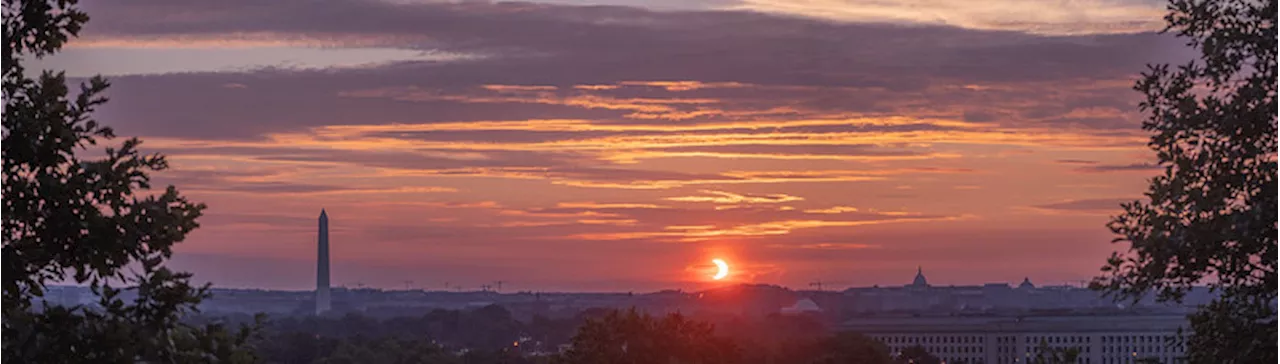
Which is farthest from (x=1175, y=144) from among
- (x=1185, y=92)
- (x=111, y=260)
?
(x=111, y=260)

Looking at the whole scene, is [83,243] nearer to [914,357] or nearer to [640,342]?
[640,342]

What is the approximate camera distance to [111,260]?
24.1 m

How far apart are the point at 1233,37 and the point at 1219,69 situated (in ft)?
1.37

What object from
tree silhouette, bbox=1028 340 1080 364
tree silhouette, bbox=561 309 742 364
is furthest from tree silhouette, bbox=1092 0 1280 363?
tree silhouette, bbox=561 309 742 364

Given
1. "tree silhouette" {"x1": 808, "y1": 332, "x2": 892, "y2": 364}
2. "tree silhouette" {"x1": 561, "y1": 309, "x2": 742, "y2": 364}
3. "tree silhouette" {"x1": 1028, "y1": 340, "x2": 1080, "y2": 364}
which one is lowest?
"tree silhouette" {"x1": 1028, "y1": 340, "x2": 1080, "y2": 364}

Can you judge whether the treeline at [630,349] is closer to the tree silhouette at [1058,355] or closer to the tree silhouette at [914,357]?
the tree silhouette at [914,357]

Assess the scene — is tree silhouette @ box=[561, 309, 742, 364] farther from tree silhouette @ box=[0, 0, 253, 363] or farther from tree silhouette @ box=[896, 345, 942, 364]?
tree silhouette @ box=[896, 345, 942, 364]

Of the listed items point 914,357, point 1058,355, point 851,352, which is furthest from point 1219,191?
point 914,357

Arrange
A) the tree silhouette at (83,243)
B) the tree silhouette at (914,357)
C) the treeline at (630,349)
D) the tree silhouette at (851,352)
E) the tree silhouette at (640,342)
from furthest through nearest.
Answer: the tree silhouette at (914,357) < the tree silhouette at (851,352) < the treeline at (630,349) < the tree silhouette at (640,342) < the tree silhouette at (83,243)

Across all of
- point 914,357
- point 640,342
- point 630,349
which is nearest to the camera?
point 640,342

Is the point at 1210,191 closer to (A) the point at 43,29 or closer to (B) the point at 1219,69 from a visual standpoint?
(B) the point at 1219,69

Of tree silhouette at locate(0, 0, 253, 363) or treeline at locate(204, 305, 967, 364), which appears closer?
tree silhouette at locate(0, 0, 253, 363)

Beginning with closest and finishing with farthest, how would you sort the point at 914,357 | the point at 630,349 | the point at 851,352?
the point at 630,349
the point at 851,352
the point at 914,357

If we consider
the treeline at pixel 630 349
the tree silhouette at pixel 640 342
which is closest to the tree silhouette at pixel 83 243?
the treeline at pixel 630 349
